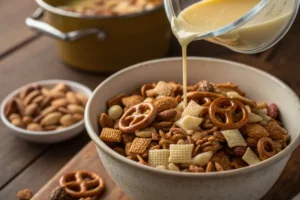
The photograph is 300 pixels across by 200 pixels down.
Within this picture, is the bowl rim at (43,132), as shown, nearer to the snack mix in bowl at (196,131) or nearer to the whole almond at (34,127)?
the whole almond at (34,127)

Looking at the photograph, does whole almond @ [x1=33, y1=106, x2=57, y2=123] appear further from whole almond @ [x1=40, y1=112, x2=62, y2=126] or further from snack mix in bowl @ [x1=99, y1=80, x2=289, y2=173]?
snack mix in bowl @ [x1=99, y1=80, x2=289, y2=173]

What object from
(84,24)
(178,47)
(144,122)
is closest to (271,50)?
(178,47)

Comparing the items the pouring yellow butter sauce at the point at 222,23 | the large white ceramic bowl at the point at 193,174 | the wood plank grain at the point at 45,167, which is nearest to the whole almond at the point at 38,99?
the wood plank grain at the point at 45,167

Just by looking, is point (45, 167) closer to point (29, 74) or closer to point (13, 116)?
point (13, 116)

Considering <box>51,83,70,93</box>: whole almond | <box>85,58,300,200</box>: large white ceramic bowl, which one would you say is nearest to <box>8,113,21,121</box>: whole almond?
<box>51,83,70,93</box>: whole almond

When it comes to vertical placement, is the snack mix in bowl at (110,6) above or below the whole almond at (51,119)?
above

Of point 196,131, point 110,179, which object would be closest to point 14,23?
point 110,179

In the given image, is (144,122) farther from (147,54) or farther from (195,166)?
(147,54)
